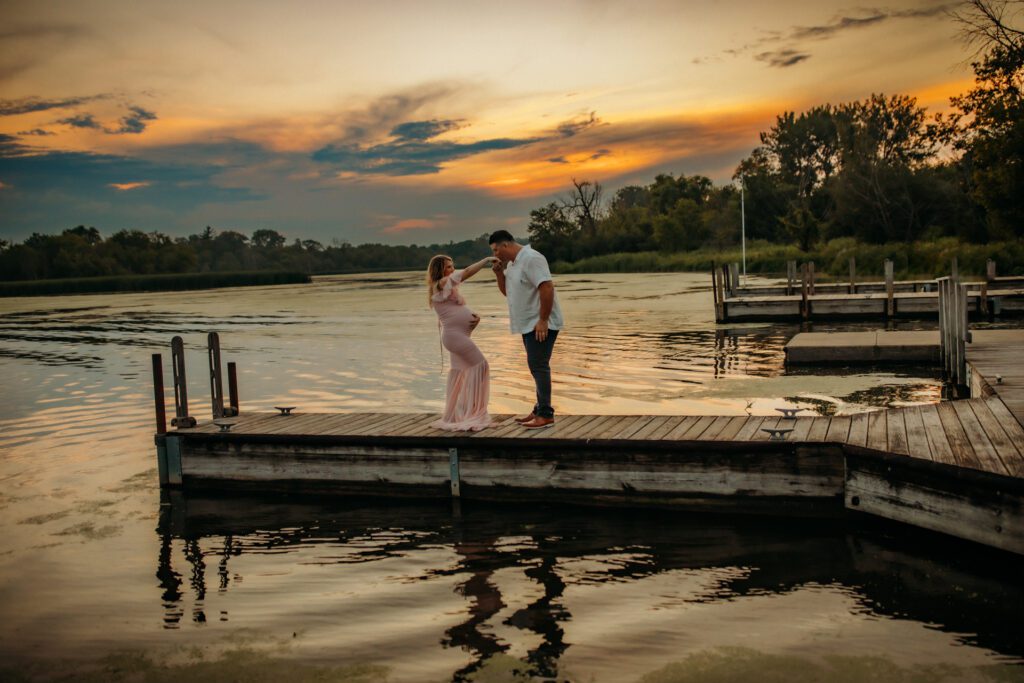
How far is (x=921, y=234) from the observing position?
63062 millimetres

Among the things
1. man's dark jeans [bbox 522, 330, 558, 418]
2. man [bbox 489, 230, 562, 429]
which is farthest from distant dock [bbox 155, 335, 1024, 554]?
man [bbox 489, 230, 562, 429]

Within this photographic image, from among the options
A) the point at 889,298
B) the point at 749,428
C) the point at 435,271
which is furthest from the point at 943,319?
the point at 889,298

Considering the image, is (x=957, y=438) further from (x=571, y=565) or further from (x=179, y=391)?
(x=179, y=391)

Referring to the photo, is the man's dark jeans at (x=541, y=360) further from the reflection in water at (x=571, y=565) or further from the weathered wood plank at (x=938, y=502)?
the weathered wood plank at (x=938, y=502)

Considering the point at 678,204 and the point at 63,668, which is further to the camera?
the point at 678,204

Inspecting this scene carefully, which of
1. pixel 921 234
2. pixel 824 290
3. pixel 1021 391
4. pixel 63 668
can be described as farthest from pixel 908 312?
pixel 921 234

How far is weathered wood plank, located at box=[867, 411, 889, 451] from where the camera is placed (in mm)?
7309

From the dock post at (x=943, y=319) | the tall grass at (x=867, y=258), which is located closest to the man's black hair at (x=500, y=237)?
the dock post at (x=943, y=319)

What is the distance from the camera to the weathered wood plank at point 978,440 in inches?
256

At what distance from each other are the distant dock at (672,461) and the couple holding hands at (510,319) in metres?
0.28

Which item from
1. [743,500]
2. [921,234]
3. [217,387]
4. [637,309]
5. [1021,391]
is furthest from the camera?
[921,234]

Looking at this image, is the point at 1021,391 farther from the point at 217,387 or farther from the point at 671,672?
the point at 217,387

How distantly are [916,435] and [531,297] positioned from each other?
11.7ft

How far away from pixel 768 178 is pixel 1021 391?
10007cm
